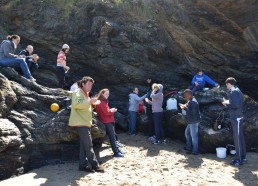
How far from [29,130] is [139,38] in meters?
8.08

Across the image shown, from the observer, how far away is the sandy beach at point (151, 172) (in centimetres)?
891

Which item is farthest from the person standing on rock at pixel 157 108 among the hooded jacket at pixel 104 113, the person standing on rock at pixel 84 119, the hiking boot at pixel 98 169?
Result: the person standing on rock at pixel 84 119

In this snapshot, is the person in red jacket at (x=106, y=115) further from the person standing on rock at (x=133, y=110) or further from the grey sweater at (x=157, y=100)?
the person standing on rock at (x=133, y=110)

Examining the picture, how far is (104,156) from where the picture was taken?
10.9m

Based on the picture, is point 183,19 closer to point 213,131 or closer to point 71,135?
point 213,131

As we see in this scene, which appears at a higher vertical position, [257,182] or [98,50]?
[98,50]

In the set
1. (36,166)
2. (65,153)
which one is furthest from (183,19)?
(36,166)

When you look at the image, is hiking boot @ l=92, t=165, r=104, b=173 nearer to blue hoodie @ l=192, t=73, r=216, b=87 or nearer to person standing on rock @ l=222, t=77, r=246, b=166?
person standing on rock @ l=222, t=77, r=246, b=166

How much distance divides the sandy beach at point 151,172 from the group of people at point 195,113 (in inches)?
21.2

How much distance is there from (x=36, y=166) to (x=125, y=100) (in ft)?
23.5

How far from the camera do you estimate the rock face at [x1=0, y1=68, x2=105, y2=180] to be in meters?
9.43

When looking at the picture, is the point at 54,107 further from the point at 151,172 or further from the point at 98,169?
the point at 151,172

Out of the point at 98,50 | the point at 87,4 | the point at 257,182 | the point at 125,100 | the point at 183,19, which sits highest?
the point at 87,4

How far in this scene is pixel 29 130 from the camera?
10125 mm
